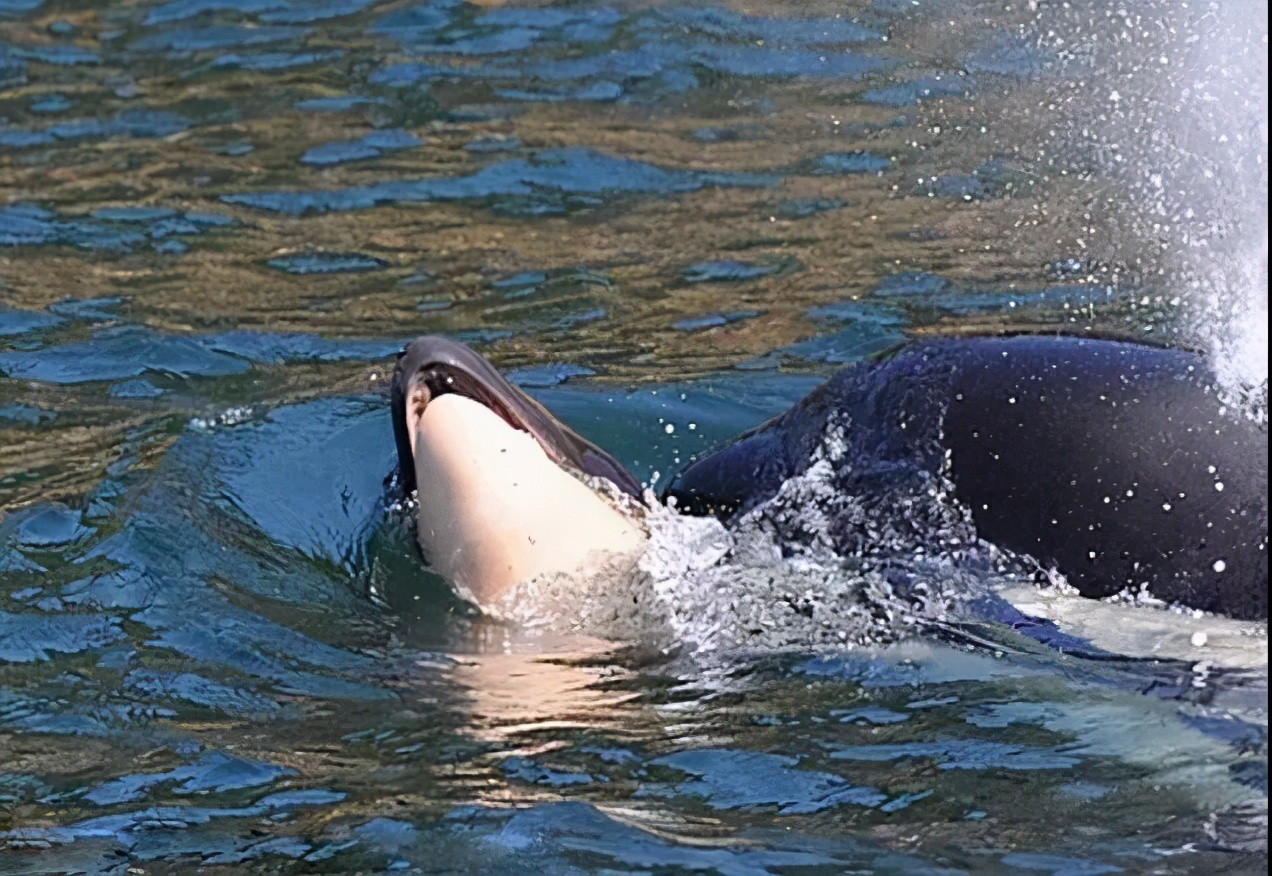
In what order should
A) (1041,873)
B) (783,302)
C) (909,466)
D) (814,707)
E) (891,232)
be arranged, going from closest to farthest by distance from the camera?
(1041,873), (814,707), (909,466), (783,302), (891,232)

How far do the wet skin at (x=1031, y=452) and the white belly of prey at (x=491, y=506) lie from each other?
11 millimetres

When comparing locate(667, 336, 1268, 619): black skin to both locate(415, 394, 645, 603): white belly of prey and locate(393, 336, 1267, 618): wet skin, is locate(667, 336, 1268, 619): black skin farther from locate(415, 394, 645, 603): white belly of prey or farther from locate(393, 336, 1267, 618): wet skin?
locate(415, 394, 645, 603): white belly of prey

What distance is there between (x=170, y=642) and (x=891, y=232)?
4231 mm

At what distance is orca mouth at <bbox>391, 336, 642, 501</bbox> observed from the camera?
5.18 meters

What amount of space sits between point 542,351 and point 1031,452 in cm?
291

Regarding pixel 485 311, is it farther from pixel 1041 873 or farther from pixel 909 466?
pixel 1041 873

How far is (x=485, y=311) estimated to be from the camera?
310 inches

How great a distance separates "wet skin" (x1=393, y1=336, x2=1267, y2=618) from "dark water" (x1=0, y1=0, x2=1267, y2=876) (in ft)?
0.74

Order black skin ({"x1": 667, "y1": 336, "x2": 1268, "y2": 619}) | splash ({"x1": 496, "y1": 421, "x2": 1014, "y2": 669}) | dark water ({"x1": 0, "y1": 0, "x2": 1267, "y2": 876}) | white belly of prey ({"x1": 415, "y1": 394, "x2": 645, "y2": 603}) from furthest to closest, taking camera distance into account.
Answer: white belly of prey ({"x1": 415, "y1": 394, "x2": 645, "y2": 603}) < splash ({"x1": 496, "y1": 421, "x2": 1014, "y2": 669}) < black skin ({"x1": 667, "y1": 336, "x2": 1268, "y2": 619}) < dark water ({"x1": 0, "y1": 0, "x2": 1267, "y2": 876})

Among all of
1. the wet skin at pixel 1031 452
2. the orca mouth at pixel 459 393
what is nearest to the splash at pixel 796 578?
the wet skin at pixel 1031 452

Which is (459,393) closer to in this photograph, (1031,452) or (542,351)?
(1031,452)

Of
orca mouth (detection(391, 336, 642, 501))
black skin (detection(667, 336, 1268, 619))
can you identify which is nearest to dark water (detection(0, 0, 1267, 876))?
black skin (detection(667, 336, 1268, 619))

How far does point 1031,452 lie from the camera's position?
4840mm

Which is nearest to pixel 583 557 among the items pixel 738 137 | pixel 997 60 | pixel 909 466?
pixel 909 466
